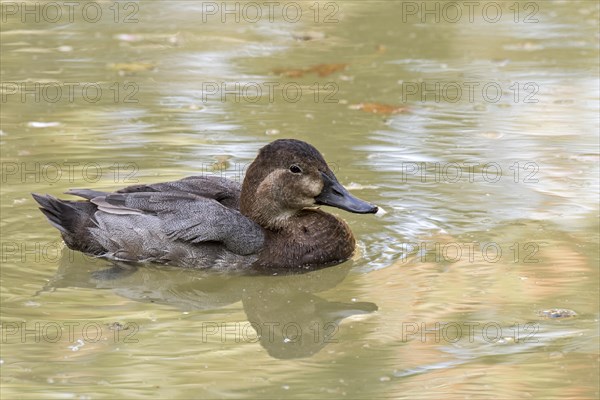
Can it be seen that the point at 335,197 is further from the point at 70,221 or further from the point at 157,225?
the point at 70,221

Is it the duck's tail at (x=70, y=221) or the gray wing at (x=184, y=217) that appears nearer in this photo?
the gray wing at (x=184, y=217)

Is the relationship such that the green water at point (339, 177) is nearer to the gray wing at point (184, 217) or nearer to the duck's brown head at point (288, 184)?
the gray wing at point (184, 217)

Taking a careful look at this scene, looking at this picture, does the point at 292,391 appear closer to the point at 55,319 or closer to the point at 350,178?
the point at 55,319

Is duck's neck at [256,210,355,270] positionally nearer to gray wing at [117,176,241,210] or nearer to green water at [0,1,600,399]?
green water at [0,1,600,399]


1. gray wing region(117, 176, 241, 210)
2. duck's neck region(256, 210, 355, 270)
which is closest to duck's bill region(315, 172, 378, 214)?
duck's neck region(256, 210, 355, 270)

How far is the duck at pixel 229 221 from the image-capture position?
861 cm

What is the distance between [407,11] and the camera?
1650 centimetres

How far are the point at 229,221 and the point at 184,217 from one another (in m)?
0.33

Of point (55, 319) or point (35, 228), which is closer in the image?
point (55, 319)

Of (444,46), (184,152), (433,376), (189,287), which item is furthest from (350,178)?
(444,46)

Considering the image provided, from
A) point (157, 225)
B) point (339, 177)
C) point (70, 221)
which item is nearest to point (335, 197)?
point (157, 225)

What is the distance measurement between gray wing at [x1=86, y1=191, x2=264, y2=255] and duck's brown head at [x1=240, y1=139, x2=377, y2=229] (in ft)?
0.59

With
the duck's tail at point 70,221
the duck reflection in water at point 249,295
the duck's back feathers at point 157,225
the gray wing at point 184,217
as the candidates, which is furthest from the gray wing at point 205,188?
the duck reflection in water at point 249,295

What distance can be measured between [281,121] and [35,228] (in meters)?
3.39
